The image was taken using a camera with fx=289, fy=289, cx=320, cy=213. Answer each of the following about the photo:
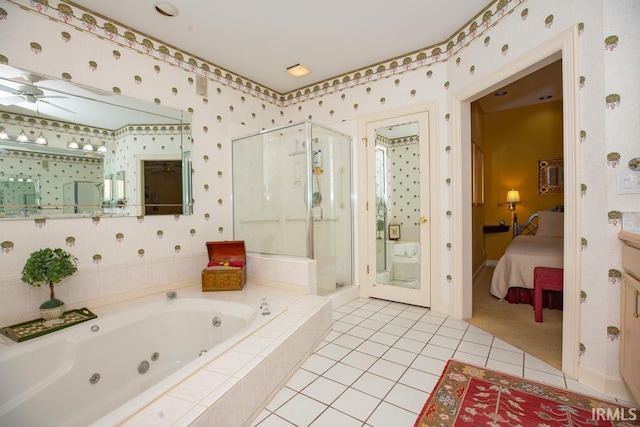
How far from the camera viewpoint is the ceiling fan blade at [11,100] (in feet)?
6.07

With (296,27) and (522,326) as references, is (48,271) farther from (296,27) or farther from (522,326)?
(522,326)

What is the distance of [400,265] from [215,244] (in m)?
1.97

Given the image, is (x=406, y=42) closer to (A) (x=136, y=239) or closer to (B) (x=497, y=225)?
(A) (x=136, y=239)

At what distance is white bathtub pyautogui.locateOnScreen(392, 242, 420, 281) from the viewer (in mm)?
3055

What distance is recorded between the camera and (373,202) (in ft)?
10.8

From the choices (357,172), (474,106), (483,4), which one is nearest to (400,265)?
(357,172)

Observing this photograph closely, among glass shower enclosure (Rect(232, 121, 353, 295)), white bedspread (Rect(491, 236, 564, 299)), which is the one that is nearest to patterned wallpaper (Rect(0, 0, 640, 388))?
glass shower enclosure (Rect(232, 121, 353, 295))

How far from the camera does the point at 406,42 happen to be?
278cm

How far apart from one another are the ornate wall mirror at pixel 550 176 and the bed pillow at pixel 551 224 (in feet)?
2.24

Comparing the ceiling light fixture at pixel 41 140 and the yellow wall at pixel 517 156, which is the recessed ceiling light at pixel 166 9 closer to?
the ceiling light fixture at pixel 41 140

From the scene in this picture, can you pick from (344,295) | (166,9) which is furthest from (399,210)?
(166,9)

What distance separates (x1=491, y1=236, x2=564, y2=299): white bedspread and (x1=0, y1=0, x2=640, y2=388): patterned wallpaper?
94 cm

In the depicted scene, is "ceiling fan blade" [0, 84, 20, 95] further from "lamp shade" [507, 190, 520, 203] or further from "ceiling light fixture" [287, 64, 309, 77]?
"lamp shade" [507, 190, 520, 203]

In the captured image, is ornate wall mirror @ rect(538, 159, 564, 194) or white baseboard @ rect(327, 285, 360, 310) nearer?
→ white baseboard @ rect(327, 285, 360, 310)
